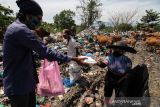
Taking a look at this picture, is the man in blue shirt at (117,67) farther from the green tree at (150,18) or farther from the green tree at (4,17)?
the green tree at (150,18)

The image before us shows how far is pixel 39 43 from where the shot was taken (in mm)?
2984

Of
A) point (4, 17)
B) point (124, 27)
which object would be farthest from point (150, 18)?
point (4, 17)

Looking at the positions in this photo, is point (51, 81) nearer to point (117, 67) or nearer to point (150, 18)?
point (117, 67)

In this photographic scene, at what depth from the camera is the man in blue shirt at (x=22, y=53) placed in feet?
9.84

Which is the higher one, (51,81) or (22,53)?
(22,53)

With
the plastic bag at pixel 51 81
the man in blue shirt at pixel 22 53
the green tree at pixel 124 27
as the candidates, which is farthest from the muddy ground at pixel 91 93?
the green tree at pixel 124 27

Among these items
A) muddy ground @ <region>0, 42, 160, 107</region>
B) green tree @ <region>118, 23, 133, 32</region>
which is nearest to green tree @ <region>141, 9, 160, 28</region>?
green tree @ <region>118, 23, 133, 32</region>

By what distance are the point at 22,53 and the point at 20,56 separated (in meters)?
0.03

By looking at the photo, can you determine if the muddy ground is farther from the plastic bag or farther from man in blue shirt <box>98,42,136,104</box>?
the plastic bag

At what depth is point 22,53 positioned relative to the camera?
3.09 m

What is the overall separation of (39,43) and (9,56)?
32 centimetres

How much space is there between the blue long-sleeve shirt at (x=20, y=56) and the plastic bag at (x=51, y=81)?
869 mm

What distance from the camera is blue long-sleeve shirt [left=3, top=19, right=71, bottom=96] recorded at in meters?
2.99

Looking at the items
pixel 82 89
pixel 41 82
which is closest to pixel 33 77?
pixel 41 82
